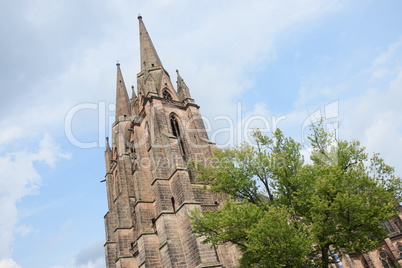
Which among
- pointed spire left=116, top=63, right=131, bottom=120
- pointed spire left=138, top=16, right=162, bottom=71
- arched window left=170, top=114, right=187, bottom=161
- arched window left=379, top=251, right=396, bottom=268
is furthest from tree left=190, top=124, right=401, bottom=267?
pointed spire left=116, top=63, right=131, bottom=120

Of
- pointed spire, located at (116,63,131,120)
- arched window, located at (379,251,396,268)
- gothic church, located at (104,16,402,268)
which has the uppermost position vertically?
pointed spire, located at (116,63,131,120)

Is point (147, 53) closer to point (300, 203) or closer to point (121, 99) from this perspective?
point (121, 99)

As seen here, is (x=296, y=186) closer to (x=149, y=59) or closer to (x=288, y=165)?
(x=288, y=165)

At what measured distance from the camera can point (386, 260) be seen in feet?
76.4

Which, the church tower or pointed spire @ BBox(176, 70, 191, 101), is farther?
pointed spire @ BBox(176, 70, 191, 101)

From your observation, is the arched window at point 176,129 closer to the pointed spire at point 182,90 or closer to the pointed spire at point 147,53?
the pointed spire at point 182,90

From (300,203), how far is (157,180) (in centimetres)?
1110

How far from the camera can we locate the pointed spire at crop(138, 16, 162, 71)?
1271 inches

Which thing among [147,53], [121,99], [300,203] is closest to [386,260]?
[300,203]

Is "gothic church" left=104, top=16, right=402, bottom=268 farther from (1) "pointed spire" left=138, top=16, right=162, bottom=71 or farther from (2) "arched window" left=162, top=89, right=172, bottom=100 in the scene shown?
(1) "pointed spire" left=138, top=16, right=162, bottom=71

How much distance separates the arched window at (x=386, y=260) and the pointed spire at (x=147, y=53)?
1036 inches

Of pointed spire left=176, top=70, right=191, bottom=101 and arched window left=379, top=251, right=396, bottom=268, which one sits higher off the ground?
pointed spire left=176, top=70, right=191, bottom=101

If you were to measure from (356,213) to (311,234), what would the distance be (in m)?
1.71

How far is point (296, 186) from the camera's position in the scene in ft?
41.5
